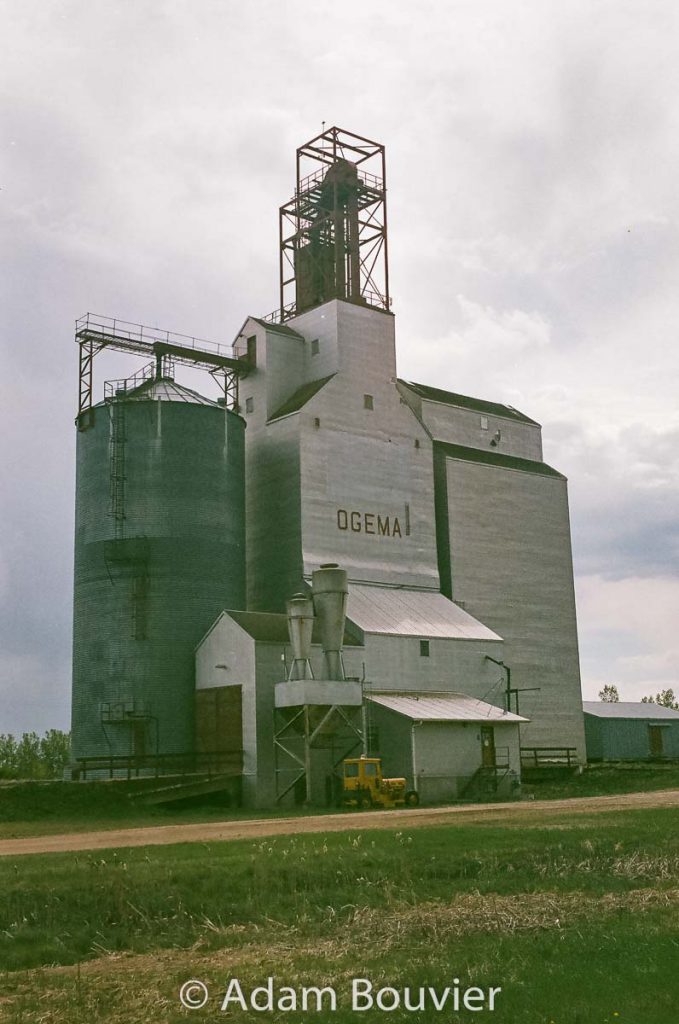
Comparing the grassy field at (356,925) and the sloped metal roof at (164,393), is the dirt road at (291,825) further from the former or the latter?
the sloped metal roof at (164,393)

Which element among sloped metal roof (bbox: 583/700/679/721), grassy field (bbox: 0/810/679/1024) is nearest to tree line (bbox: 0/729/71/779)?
sloped metal roof (bbox: 583/700/679/721)

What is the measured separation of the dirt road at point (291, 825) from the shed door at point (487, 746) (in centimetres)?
1326

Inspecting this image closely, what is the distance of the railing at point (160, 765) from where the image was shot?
54.8 meters

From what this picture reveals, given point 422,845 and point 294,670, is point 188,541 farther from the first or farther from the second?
point 422,845

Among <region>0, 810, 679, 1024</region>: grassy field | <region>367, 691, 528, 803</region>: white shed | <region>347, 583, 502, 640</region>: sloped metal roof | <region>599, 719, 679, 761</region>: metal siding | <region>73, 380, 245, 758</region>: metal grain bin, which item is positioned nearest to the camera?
<region>0, 810, 679, 1024</region>: grassy field

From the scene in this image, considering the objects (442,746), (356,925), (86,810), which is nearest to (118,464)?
(86,810)

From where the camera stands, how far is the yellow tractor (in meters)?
48.8

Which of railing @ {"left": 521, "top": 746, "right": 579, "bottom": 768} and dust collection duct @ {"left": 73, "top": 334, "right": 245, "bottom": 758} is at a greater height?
dust collection duct @ {"left": 73, "top": 334, "right": 245, "bottom": 758}

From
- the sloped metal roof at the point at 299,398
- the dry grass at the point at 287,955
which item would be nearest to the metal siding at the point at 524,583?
the sloped metal roof at the point at 299,398

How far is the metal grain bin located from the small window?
358 inches

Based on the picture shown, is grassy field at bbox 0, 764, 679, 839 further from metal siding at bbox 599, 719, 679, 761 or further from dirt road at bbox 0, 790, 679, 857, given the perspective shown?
metal siding at bbox 599, 719, 679, 761

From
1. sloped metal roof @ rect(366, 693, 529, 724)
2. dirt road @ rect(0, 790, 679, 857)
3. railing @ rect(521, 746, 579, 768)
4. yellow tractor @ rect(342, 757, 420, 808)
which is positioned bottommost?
dirt road @ rect(0, 790, 679, 857)

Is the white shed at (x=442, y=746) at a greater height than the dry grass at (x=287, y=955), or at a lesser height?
greater

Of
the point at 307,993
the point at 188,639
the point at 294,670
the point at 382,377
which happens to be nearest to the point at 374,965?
the point at 307,993
